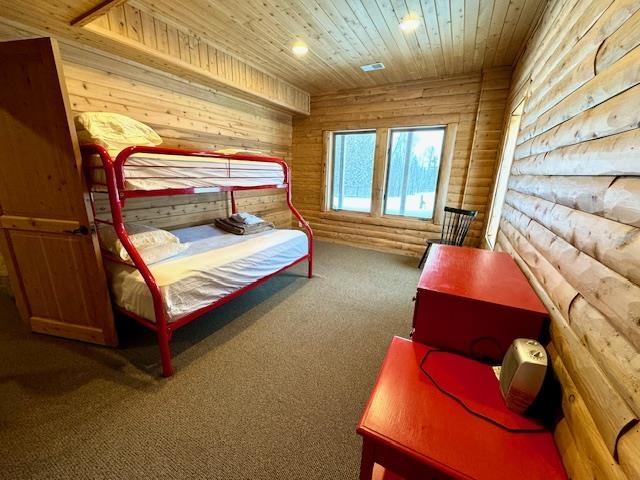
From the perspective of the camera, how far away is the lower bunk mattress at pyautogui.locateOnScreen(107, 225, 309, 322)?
1662 millimetres

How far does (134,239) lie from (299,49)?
2594 millimetres

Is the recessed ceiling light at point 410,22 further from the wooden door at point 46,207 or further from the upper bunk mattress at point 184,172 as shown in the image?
the wooden door at point 46,207

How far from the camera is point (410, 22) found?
230 cm

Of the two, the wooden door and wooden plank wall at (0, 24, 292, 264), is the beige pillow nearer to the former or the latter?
the wooden door

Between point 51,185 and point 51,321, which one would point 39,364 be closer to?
point 51,321

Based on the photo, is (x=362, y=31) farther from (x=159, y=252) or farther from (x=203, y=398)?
(x=203, y=398)

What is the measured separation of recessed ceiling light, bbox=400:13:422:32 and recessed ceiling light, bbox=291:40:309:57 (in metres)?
1.03

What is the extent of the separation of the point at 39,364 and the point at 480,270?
2.89m

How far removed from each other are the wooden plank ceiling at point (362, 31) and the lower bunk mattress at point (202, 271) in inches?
79.7

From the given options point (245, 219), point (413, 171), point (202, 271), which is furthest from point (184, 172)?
point (413, 171)

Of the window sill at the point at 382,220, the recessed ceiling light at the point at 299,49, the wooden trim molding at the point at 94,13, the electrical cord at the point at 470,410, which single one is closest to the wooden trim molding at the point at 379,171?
the window sill at the point at 382,220

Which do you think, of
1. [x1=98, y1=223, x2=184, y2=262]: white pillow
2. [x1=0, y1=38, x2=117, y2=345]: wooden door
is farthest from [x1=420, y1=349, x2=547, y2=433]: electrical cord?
[x1=0, y1=38, x2=117, y2=345]: wooden door

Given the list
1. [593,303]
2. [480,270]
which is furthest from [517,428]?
[480,270]

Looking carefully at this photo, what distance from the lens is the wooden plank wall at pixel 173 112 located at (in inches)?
88.0
